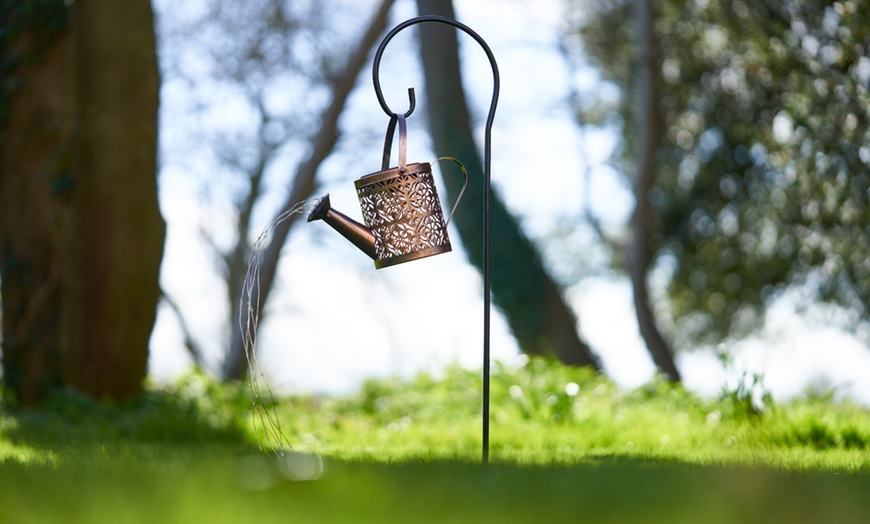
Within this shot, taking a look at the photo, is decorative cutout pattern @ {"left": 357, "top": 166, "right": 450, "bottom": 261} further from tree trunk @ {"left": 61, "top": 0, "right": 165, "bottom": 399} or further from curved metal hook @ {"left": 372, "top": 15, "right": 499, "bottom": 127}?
tree trunk @ {"left": 61, "top": 0, "right": 165, "bottom": 399}

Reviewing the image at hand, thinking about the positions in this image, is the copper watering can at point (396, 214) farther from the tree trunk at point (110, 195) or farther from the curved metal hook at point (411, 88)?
the tree trunk at point (110, 195)

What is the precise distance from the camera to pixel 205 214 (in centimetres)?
1051

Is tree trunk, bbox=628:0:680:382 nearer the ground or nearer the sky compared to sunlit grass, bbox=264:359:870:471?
nearer the sky

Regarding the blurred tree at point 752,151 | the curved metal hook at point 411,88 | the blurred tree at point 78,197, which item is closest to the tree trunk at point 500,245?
the blurred tree at point 78,197

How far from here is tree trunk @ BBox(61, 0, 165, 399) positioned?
5.77 meters

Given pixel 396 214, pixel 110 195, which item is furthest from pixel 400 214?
pixel 110 195

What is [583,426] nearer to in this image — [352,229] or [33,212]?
[352,229]

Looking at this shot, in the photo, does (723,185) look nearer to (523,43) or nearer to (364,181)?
(523,43)

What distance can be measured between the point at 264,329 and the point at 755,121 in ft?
20.0

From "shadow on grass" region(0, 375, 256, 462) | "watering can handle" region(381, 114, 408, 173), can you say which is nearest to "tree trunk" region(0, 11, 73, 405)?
"shadow on grass" region(0, 375, 256, 462)

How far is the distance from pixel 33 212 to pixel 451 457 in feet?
13.4

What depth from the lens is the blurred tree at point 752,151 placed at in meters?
7.53

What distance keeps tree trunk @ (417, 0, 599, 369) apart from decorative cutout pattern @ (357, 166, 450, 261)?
13.3 ft

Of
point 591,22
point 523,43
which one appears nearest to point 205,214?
point 523,43
